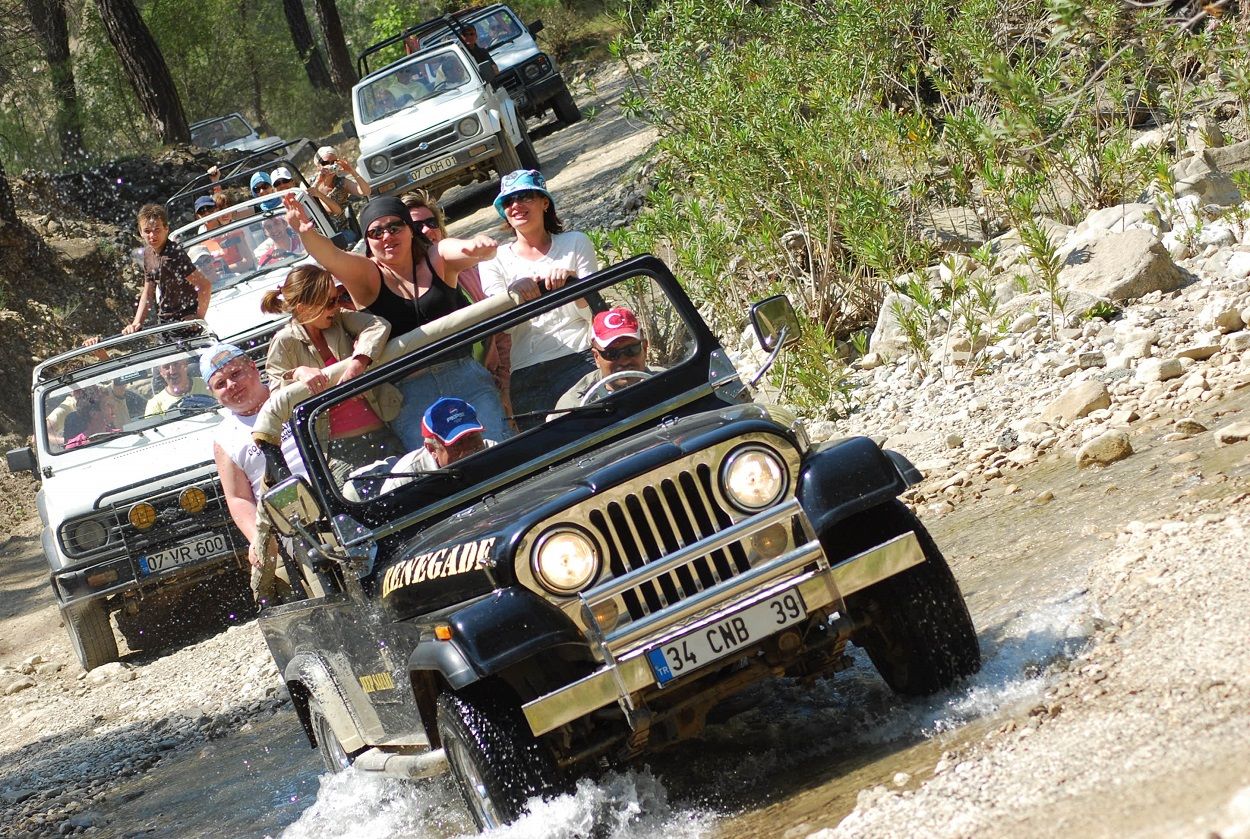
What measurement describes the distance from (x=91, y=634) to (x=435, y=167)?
9342 mm

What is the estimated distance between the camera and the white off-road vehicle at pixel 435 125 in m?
18.2

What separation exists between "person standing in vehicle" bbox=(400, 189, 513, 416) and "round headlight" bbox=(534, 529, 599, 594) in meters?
1.03

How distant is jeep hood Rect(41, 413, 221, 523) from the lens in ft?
33.0

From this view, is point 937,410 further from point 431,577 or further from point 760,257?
point 431,577

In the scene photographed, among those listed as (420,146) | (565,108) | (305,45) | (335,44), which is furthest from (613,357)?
(305,45)

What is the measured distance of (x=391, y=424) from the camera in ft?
16.9

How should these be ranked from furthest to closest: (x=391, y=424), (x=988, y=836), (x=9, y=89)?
(x=9, y=89) < (x=391, y=424) < (x=988, y=836)

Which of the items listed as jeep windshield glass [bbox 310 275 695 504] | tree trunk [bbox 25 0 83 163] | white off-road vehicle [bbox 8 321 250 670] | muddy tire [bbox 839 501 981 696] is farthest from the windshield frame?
tree trunk [bbox 25 0 83 163]

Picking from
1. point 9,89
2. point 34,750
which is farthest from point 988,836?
point 9,89

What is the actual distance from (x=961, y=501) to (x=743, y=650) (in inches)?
133

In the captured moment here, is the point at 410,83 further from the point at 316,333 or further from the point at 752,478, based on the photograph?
the point at 752,478

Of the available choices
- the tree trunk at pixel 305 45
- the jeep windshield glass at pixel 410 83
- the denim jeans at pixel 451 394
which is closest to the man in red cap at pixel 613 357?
the denim jeans at pixel 451 394

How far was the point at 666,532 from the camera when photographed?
4359mm

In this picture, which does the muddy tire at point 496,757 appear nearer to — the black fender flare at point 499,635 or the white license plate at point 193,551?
the black fender flare at point 499,635
